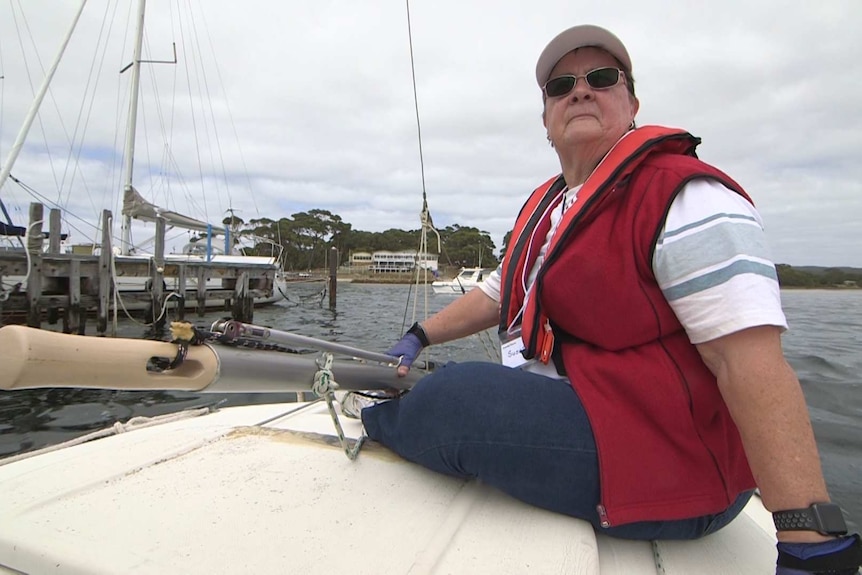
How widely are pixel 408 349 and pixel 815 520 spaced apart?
1.22m

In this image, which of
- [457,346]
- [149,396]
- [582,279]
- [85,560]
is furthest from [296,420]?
[457,346]

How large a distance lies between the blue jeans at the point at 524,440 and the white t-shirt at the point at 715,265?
33cm

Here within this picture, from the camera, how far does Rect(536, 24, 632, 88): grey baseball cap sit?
1438 mm

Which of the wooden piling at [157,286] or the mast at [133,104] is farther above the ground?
the mast at [133,104]

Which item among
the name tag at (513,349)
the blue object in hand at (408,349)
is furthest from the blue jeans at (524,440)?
the blue object in hand at (408,349)

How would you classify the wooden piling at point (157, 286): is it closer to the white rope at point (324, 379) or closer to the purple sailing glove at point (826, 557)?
the white rope at point (324, 379)

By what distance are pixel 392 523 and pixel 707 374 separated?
77 cm

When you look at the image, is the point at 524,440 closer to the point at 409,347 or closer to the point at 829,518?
the point at 829,518

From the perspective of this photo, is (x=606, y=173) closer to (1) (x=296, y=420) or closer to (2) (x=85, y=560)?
(2) (x=85, y=560)

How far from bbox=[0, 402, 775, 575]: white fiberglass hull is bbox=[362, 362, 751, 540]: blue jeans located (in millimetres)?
62

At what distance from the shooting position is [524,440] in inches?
42.4

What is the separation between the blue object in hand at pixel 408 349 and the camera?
5.54 ft

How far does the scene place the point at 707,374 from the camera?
101 cm

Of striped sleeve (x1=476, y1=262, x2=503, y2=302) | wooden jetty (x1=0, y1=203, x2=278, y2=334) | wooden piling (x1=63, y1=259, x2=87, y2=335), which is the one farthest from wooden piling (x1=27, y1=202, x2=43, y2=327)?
striped sleeve (x1=476, y1=262, x2=503, y2=302)
